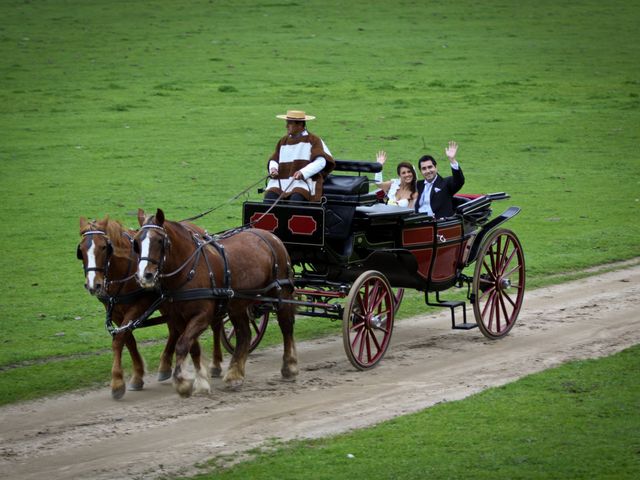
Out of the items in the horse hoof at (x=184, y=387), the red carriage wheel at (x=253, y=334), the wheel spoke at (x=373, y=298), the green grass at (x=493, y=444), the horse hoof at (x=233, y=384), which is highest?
the wheel spoke at (x=373, y=298)

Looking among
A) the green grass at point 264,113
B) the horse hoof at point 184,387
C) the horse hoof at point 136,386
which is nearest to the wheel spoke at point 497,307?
the green grass at point 264,113

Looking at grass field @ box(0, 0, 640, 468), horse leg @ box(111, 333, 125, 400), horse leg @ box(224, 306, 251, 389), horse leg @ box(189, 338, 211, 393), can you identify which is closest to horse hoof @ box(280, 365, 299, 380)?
horse leg @ box(224, 306, 251, 389)

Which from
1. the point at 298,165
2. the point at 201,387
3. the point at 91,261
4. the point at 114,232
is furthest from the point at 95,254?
the point at 298,165

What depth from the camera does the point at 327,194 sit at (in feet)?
40.2

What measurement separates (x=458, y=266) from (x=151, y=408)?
4.27 meters

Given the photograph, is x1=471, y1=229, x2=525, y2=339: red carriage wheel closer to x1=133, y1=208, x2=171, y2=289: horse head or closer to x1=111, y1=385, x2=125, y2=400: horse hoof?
x1=133, y1=208, x2=171, y2=289: horse head

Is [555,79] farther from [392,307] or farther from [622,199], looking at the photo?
[392,307]

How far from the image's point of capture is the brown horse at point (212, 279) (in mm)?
10180

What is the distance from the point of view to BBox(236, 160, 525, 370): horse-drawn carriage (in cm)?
1154

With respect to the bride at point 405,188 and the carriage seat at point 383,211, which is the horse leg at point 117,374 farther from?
the bride at point 405,188

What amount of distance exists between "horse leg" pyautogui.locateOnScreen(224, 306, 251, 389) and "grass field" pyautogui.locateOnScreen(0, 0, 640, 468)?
1465mm

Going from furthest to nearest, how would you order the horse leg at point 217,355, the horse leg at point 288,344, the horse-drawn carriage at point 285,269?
the horse leg at point 217,355 → the horse leg at point 288,344 → the horse-drawn carriage at point 285,269

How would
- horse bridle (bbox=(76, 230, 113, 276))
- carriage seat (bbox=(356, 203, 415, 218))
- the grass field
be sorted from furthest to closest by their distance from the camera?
1. the grass field
2. carriage seat (bbox=(356, 203, 415, 218))
3. horse bridle (bbox=(76, 230, 113, 276))

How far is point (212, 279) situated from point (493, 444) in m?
3.07
